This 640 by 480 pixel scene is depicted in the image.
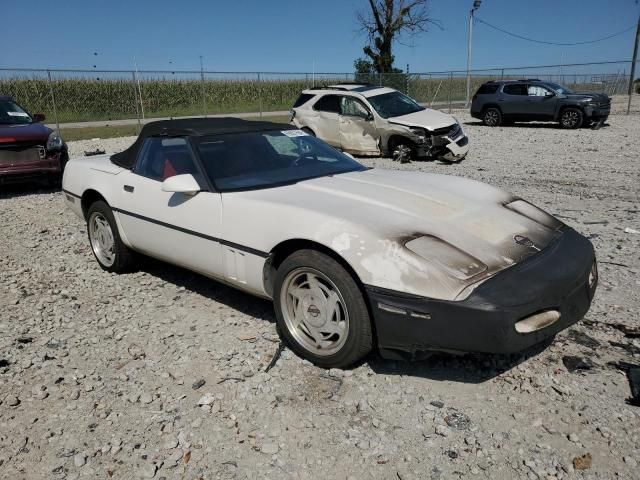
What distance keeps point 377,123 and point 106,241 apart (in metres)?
7.38

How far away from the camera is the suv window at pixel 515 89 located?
17938mm

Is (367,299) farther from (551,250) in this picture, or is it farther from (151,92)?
(151,92)

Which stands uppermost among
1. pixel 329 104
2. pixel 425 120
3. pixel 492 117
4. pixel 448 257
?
pixel 329 104

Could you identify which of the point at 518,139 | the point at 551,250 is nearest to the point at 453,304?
the point at 551,250

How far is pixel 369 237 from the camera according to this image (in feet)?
9.04

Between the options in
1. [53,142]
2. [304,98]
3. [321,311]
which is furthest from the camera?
[304,98]

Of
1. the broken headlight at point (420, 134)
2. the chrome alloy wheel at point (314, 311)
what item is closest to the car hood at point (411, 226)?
the chrome alloy wheel at point (314, 311)

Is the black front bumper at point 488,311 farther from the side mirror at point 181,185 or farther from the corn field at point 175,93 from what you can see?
the corn field at point 175,93

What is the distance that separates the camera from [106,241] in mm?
4738

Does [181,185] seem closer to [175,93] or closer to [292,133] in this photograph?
[292,133]

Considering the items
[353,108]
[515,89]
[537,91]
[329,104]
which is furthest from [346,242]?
[515,89]

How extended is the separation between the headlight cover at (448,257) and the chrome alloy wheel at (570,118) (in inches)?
635

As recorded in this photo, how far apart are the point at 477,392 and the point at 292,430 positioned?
1024 mm

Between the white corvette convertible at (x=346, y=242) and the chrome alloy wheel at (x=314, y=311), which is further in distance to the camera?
the chrome alloy wheel at (x=314, y=311)
